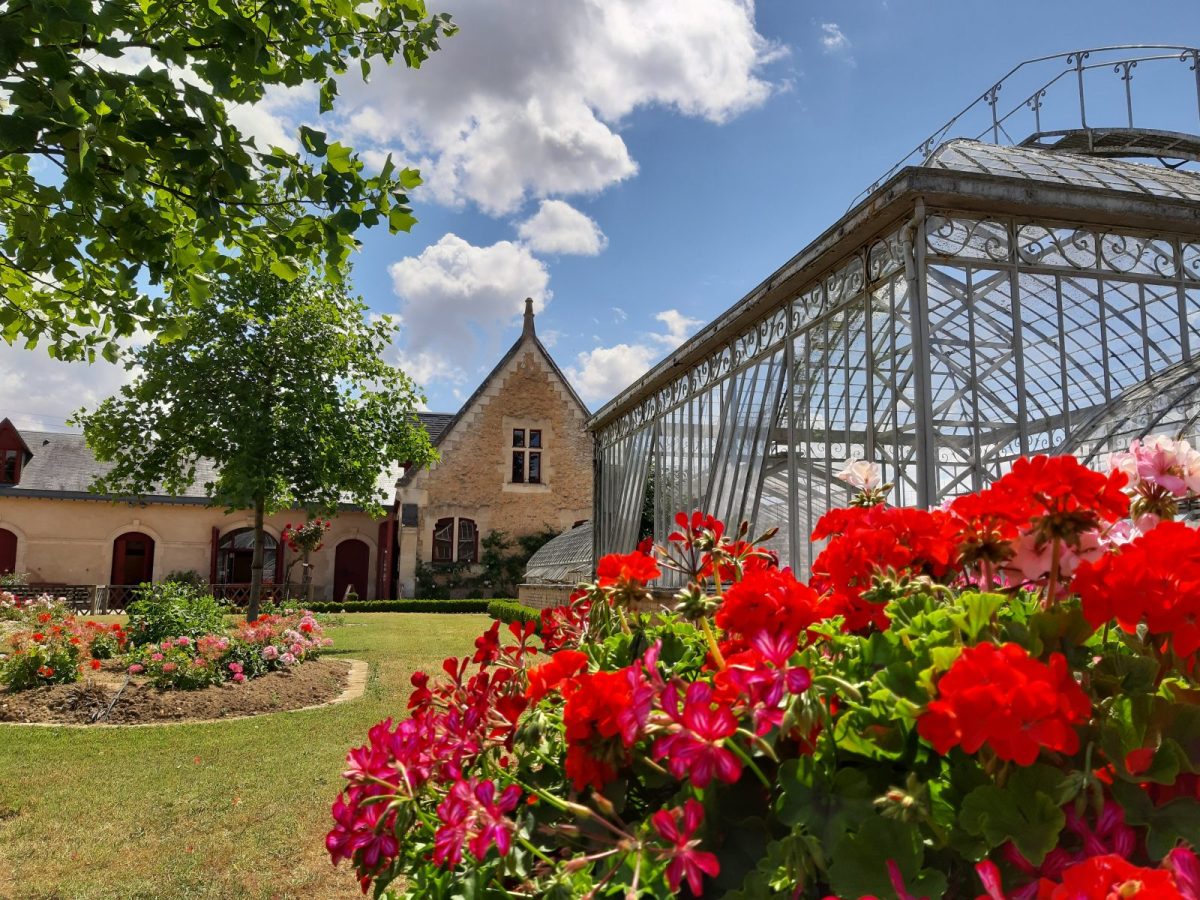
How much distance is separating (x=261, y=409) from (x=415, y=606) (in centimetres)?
1158

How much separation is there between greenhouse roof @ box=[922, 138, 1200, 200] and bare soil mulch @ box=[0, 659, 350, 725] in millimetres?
7721

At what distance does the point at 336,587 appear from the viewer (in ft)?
89.4

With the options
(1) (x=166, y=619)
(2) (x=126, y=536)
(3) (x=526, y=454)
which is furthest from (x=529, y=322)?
(1) (x=166, y=619)

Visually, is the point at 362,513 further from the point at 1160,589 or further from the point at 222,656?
the point at 1160,589

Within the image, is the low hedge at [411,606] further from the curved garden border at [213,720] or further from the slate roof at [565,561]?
the curved garden border at [213,720]

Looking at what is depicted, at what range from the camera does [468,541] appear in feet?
87.6

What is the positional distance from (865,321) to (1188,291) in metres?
2.23

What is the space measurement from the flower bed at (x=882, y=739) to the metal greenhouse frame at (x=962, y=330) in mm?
3732

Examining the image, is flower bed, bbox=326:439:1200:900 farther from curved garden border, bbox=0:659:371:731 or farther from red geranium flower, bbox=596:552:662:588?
curved garden border, bbox=0:659:371:731

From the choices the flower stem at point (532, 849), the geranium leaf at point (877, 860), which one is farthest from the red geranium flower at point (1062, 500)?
the flower stem at point (532, 849)

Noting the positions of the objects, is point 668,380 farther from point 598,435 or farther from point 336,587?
point 336,587

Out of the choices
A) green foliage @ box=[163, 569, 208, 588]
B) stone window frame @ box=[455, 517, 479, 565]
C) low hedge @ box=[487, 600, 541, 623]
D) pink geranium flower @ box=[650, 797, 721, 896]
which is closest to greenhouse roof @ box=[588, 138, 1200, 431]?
pink geranium flower @ box=[650, 797, 721, 896]

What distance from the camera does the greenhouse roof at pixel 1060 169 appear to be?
5422 mm

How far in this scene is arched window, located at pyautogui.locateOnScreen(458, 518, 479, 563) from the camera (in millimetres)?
26513
